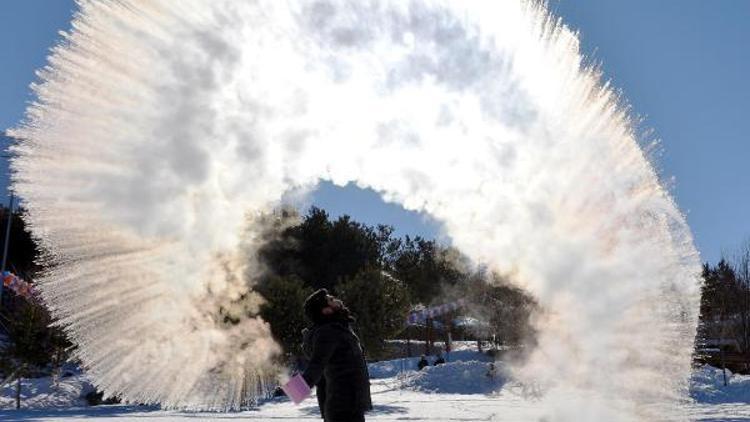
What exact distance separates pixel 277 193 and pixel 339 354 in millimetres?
4577

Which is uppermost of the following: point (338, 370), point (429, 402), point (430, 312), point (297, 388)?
point (430, 312)

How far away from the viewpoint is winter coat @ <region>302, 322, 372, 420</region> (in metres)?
5.77

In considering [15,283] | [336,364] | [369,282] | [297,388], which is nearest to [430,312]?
[369,282]

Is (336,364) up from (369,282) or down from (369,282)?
down

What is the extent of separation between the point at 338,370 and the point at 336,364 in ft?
0.18

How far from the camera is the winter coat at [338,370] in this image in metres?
5.77

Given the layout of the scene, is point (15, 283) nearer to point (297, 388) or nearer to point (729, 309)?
point (297, 388)

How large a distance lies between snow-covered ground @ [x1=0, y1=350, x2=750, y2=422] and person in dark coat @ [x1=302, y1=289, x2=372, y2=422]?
Result: 5.86 m

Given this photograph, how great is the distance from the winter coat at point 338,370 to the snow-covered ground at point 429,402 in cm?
586

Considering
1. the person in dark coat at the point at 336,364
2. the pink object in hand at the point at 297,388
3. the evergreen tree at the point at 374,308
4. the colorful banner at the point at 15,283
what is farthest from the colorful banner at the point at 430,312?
the pink object in hand at the point at 297,388

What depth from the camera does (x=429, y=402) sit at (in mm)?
19953

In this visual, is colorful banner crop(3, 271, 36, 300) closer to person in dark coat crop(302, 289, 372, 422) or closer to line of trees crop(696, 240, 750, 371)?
person in dark coat crop(302, 289, 372, 422)

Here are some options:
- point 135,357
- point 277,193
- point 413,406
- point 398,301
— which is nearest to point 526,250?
point 277,193

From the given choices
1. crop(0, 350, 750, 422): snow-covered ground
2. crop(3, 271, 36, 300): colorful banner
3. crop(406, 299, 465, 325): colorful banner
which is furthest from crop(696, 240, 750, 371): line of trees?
crop(3, 271, 36, 300): colorful banner
